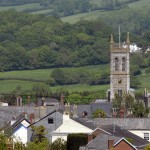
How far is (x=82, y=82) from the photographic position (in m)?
184

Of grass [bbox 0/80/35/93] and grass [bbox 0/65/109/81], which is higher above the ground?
grass [bbox 0/65/109/81]

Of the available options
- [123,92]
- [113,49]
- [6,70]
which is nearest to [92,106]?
[123,92]

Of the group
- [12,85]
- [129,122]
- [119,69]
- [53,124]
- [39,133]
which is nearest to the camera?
[39,133]

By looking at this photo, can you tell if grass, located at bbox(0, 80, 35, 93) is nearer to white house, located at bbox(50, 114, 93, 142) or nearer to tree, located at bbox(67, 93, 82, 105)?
tree, located at bbox(67, 93, 82, 105)

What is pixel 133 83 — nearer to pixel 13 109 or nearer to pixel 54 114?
pixel 13 109

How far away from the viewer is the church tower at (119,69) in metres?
133

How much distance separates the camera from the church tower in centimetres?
13262

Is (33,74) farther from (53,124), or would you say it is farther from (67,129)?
(67,129)

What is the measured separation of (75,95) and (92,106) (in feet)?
108

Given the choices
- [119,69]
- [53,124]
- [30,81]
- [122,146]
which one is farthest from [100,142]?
[30,81]

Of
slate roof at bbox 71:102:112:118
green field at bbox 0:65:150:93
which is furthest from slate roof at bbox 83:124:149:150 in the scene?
green field at bbox 0:65:150:93

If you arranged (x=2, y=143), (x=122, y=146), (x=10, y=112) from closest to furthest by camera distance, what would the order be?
(x=2, y=143) < (x=122, y=146) < (x=10, y=112)

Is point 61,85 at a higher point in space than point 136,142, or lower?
higher

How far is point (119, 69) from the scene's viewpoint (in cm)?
13825
